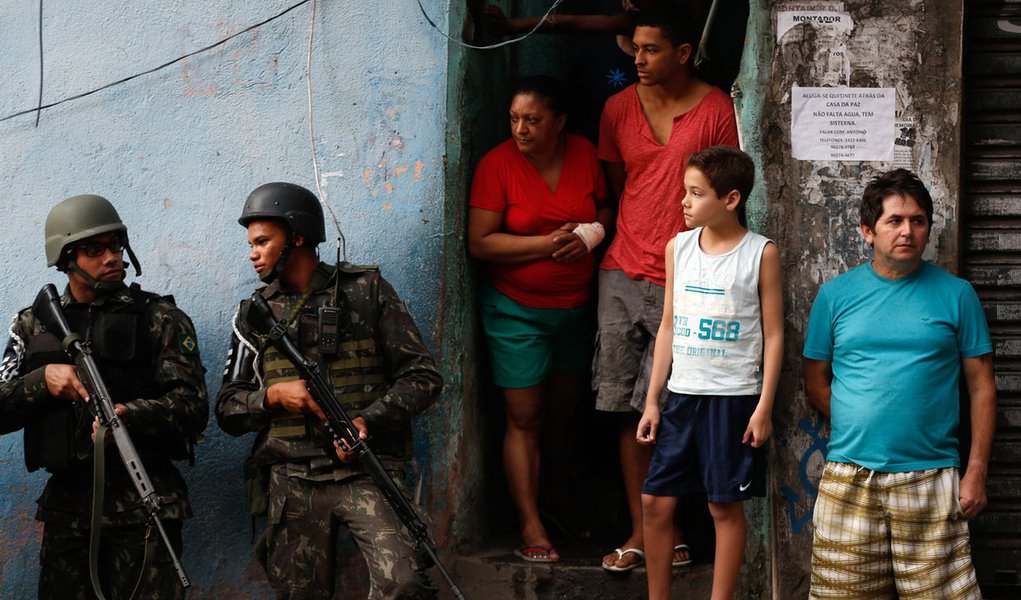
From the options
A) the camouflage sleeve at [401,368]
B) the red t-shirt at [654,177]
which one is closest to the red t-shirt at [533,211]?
the red t-shirt at [654,177]

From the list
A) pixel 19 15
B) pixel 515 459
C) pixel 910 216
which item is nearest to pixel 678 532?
pixel 515 459

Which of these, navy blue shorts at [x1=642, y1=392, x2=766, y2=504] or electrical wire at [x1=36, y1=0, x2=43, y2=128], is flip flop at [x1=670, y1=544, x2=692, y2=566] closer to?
navy blue shorts at [x1=642, y1=392, x2=766, y2=504]

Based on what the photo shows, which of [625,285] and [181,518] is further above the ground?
[625,285]

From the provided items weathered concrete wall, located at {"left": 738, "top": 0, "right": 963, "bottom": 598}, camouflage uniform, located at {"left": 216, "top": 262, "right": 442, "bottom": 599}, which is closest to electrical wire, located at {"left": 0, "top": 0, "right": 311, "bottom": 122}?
camouflage uniform, located at {"left": 216, "top": 262, "right": 442, "bottom": 599}

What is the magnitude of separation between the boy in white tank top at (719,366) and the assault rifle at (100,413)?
5.82 ft

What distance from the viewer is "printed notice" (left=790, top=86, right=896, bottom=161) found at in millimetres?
4844

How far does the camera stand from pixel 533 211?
5.40m

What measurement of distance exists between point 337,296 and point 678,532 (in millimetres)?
1825

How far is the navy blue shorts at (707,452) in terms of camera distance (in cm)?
441

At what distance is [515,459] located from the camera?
5.43m

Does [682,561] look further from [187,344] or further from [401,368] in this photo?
[187,344]

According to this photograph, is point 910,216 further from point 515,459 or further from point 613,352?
point 515,459

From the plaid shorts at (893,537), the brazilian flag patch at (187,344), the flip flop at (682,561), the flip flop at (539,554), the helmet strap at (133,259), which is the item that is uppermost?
the helmet strap at (133,259)

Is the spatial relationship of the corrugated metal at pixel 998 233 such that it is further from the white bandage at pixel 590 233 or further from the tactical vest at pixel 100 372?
the tactical vest at pixel 100 372
